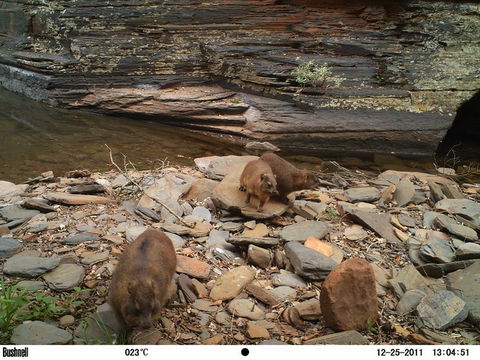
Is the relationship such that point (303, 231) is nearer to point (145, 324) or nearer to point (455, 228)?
point (455, 228)

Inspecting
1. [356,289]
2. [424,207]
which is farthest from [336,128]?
[356,289]

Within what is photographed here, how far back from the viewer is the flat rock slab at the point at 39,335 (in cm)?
284

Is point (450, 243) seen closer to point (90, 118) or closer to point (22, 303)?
point (22, 303)

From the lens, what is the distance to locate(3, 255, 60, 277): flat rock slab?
11.9 ft

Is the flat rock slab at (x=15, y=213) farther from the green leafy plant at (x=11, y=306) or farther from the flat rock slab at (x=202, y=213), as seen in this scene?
the flat rock slab at (x=202, y=213)

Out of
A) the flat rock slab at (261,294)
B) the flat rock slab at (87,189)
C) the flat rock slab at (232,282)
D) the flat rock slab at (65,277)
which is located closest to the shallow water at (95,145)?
the flat rock slab at (87,189)

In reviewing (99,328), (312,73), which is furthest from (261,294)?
(312,73)

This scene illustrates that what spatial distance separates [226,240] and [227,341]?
1.43 metres

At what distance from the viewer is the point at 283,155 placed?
9.33m

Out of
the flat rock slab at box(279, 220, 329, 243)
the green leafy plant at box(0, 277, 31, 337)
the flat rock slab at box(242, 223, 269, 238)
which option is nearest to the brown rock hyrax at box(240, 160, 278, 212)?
the flat rock slab at box(242, 223, 269, 238)

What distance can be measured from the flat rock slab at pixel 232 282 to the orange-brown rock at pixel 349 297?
0.78 meters

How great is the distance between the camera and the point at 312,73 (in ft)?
33.0

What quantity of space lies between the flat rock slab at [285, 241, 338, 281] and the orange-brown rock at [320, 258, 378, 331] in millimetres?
637

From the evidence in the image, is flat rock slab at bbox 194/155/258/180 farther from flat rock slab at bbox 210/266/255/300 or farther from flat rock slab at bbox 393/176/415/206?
flat rock slab at bbox 210/266/255/300
